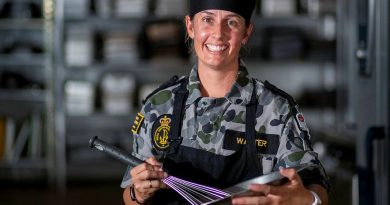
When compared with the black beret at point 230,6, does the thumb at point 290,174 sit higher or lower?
lower

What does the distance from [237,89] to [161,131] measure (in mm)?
183

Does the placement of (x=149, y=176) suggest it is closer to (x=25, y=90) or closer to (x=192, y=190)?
(x=192, y=190)

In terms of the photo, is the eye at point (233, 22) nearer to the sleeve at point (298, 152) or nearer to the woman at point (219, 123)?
the woman at point (219, 123)

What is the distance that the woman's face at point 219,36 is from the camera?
1407mm

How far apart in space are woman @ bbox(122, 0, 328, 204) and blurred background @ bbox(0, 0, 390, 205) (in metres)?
3.88

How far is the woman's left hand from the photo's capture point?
3.84 feet

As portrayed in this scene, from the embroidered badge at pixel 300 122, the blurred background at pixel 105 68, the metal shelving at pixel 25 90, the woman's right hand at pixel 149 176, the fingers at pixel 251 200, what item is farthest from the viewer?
the metal shelving at pixel 25 90

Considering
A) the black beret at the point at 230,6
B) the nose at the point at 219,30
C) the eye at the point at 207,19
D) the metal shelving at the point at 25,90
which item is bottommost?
the metal shelving at the point at 25,90

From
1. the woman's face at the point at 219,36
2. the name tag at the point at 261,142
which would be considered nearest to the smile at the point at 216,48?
the woman's face at the point at 219,36

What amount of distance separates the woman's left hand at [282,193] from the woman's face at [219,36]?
12.3 inches

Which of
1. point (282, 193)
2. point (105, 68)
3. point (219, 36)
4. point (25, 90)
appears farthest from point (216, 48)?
point (25, 90)

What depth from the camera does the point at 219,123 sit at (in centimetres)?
146

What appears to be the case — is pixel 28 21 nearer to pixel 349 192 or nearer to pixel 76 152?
pixel 76 152

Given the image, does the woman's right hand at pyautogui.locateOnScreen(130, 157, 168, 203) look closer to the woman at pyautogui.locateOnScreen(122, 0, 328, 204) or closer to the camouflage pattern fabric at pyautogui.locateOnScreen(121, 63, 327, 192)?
the woman at pyautogui.locateOnScreen(122, 0, 328, 204)
